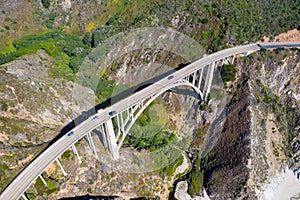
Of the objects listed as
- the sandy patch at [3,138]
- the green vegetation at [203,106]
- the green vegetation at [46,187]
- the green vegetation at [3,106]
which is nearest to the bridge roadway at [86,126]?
the green vegetation at [46,187]

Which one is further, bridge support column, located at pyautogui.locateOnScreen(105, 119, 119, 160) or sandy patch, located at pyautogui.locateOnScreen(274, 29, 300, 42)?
sandy patch, located at pyautogui.locateOnScreen(274, 29, 300, 42)

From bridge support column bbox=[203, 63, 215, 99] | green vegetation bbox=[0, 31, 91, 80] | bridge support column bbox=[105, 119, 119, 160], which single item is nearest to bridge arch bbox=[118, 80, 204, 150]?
bridge support column bbox=[105, 119, 119, 160]

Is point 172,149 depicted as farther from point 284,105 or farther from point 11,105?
point 11,105

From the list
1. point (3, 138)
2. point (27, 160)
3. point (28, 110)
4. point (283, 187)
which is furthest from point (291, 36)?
point (3, 138)

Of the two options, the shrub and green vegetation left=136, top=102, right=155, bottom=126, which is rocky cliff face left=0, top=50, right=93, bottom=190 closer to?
green vegetation left=136, top=102, right=155, bottom=126

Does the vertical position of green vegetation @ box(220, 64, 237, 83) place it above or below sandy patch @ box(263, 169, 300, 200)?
above

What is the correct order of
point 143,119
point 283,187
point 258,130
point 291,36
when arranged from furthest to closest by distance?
1. point 291,36
2. point 143,119
3. point 258,130
4. point 283,187

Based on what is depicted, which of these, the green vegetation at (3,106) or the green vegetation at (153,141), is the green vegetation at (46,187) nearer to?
the green vegetation at (3,106)

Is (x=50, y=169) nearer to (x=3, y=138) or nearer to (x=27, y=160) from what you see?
(x=27, y=160)
